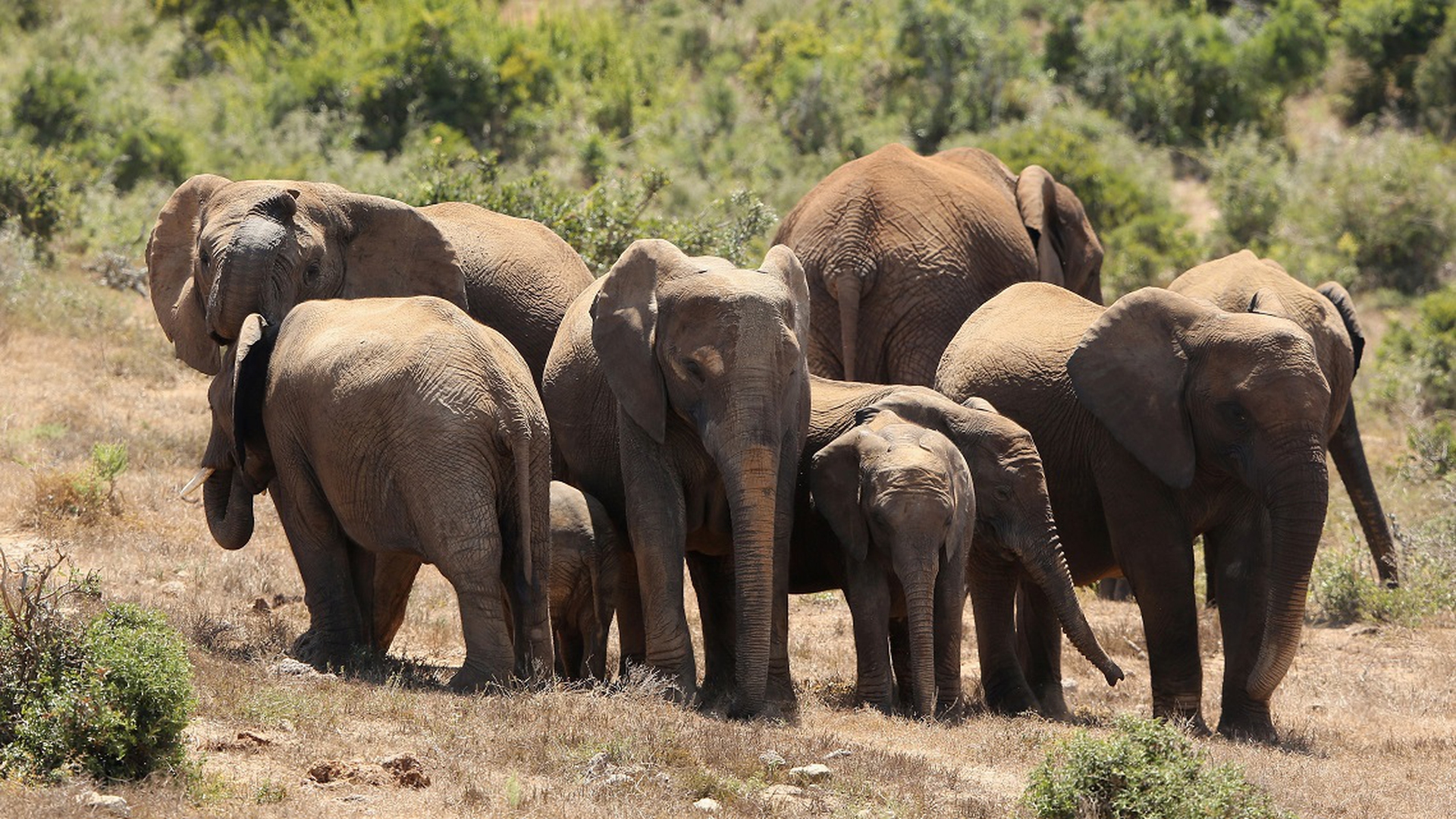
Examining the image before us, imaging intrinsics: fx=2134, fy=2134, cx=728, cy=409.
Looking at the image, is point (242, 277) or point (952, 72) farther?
point (952, 72)

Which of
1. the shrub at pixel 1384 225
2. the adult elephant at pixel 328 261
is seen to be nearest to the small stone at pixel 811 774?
the adult elephant at pixel 328 261

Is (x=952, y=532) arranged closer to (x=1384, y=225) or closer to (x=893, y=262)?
(x=893, y=262)

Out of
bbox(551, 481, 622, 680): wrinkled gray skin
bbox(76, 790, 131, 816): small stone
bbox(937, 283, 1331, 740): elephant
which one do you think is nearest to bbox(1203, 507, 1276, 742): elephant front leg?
bbox(937, 283, 1331, 740): elephant

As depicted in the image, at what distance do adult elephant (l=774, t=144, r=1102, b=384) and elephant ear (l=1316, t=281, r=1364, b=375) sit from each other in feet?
7.58

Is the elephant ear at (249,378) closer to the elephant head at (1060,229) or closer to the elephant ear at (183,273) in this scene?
the elephant ear at (183,273)

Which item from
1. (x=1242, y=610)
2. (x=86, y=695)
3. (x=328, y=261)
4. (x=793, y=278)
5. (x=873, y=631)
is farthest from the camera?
(x=328, y=261)

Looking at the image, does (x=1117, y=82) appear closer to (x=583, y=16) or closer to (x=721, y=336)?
(x=583, y=16)

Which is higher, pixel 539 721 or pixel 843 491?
pixel 843 491

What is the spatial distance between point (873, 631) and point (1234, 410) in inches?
93.1

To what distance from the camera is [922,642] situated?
36.0 feet

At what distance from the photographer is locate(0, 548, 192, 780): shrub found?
26.3 ft

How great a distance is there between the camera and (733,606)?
39.0 ft

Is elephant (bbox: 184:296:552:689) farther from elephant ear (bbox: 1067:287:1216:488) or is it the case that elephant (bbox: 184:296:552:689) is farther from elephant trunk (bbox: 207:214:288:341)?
elephant ear (bbox: 1067:287:1216:488)

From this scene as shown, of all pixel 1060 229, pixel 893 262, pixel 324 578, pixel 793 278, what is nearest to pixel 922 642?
pixel 793 278
